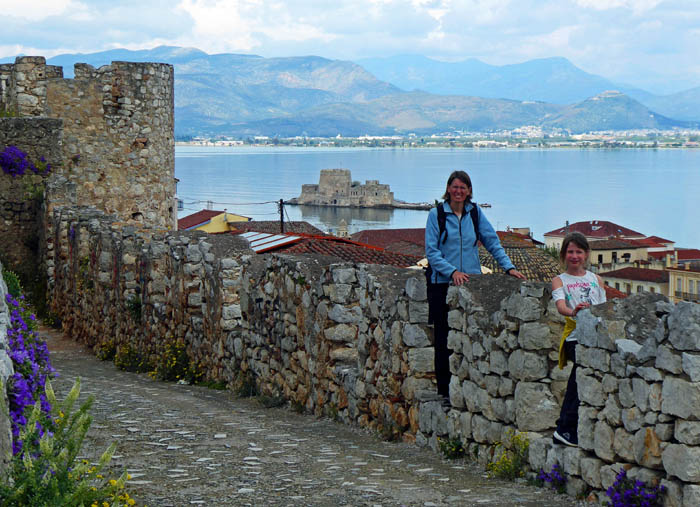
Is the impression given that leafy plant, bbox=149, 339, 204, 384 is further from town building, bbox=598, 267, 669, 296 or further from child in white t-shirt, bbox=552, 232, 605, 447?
town building, bbox=598, 267, 669, 296

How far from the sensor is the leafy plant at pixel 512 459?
226 inches

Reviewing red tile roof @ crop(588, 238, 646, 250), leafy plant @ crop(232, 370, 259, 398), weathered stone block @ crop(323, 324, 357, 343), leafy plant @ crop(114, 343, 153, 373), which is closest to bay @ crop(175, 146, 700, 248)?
red tile roof @ crop(588, 238, 646, 250)

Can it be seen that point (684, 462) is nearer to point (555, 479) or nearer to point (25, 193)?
point (555, 479)

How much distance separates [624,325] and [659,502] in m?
0.87

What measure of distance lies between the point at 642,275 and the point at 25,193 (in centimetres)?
5816

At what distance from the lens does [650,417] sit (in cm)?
463

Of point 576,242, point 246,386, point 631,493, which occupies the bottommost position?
point 246,386

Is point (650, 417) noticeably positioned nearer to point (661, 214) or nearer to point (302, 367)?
point (302, 367)

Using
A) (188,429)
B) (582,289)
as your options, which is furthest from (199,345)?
(582,289)

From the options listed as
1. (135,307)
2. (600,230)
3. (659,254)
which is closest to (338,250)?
(135,307)

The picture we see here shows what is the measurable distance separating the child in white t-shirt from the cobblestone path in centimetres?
40

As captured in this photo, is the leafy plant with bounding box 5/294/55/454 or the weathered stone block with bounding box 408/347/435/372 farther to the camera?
the weathered stone block with bounding box 408/347/435/372

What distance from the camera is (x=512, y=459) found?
5.79m

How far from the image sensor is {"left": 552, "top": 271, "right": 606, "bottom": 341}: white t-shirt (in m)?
5.54
